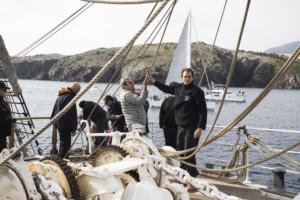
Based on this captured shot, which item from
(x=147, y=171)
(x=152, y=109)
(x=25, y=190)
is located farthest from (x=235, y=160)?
(x=152, y=109)

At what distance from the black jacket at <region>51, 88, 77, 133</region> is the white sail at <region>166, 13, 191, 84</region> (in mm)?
25581

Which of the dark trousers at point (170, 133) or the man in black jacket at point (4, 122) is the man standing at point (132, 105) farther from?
the man in black jacket at point (4, 122)

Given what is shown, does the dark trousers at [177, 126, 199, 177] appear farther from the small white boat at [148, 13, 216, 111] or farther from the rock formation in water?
the rock formation in water

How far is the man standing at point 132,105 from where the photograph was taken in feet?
21.2

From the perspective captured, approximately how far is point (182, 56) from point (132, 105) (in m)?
30.5

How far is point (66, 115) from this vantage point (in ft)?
23.3

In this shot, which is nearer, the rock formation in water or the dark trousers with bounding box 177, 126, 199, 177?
the dark trousers with bounding box 177, 126, 199, 177

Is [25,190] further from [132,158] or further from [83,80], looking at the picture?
[83,80]

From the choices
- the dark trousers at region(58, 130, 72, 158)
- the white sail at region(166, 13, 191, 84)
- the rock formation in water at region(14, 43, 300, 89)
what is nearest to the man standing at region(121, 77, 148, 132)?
the dark trousers at region(58, 130, 72, 158)

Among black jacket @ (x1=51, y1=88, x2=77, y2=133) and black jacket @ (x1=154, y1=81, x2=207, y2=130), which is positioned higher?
black jacket @ (x1=154, y1=81, x2=207, y2=130)

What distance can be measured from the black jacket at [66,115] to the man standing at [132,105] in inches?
36.0

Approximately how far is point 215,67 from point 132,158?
103778 millimetres

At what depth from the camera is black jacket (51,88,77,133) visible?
699 centimetres

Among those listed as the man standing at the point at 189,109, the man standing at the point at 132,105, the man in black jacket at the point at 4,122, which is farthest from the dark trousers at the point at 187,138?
the man in black jacket at the point at 4,122
